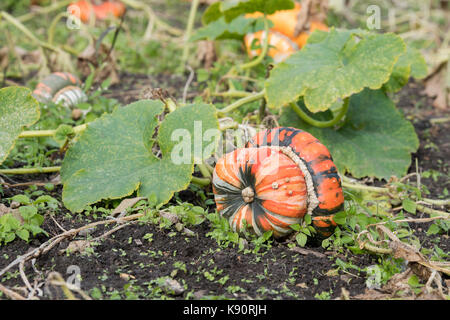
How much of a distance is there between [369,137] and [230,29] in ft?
4.63

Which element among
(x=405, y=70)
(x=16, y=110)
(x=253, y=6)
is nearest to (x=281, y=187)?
(x=16, y=110)

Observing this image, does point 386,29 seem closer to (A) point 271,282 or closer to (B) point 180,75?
(B) point 180,75

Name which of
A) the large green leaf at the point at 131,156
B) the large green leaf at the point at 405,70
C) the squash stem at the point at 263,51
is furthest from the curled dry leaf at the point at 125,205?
the large green leaf at the point at 405,70

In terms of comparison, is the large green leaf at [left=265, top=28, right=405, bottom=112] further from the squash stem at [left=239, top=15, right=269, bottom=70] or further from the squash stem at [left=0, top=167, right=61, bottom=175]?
the squash stem at [left=0, top=167, right=61, bottom=175]

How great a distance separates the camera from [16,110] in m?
2.65

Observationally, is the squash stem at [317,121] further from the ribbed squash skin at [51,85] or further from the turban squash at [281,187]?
the ribbed squash skin at [51,85]

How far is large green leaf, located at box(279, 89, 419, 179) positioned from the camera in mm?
3396

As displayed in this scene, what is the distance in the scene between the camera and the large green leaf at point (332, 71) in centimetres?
295

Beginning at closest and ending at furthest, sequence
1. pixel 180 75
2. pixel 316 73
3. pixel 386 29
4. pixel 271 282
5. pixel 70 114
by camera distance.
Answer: pixel 271 282
pixel 316 73
pixel 70 114
pixel 180 75
pixel 386 29

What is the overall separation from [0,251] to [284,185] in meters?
1.23

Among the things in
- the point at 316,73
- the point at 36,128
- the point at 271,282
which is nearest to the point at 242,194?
the point at 271,282

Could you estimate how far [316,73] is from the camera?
306cm

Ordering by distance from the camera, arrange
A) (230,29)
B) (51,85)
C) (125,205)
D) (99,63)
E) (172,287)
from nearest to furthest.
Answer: (172,287)
(125,205)
(51,85)
(230,29)
(99,63)

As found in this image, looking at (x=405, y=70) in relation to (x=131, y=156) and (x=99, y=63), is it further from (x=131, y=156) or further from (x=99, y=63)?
(x=99, y=63)
